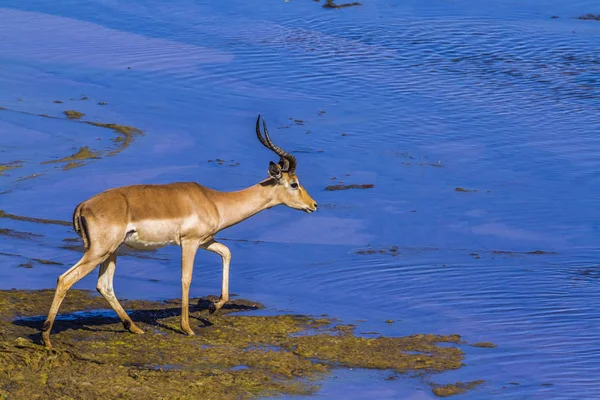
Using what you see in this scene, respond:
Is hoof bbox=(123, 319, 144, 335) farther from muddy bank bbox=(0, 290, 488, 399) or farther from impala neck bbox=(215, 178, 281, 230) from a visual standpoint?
impala neck bbox=(215, 178, 281, 230)

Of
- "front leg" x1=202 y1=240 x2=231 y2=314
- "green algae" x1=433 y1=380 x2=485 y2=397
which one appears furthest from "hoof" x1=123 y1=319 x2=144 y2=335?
"green algae" x1=433 y1=380 x2=485 y2=397

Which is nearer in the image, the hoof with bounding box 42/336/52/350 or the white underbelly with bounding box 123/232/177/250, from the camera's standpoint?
the hoof with bounding box 42/336/52/350

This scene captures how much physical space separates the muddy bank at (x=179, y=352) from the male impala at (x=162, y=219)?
0.84 feet

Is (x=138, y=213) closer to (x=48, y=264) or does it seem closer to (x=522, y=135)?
(x=48, y=264)

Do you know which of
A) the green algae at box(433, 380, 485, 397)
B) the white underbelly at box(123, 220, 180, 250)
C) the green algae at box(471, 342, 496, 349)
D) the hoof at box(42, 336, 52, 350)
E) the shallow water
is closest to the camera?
the green algae at box(433, 380, 485, 397)

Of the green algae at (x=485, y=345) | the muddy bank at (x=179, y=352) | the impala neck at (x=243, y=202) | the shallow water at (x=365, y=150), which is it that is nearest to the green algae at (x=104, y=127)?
the shallow water at (x=365, y=150)

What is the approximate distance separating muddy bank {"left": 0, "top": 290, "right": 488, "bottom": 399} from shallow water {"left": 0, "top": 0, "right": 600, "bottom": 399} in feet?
1.06

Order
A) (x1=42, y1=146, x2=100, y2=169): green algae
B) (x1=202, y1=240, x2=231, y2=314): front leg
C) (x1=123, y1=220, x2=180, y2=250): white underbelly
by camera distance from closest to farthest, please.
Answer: (x1=123, y1=220, x2=180, y2=250): white underbelly < (x1=202, y1=240, x2=231, y2=314): front leg < (x1=42, y1=146, x2=100, y2=169): green algae

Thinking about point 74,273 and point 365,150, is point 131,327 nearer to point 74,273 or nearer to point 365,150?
point 74,273

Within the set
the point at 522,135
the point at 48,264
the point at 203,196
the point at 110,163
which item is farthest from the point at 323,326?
the point at 522,135

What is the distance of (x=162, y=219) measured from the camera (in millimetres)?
8539

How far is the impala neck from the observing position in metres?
9.20

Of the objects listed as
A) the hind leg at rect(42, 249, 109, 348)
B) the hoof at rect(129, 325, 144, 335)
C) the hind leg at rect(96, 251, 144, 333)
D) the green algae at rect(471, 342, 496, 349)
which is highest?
the hind leg at rect(42, 249, 109, 348)

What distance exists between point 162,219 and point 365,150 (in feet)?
21.3
